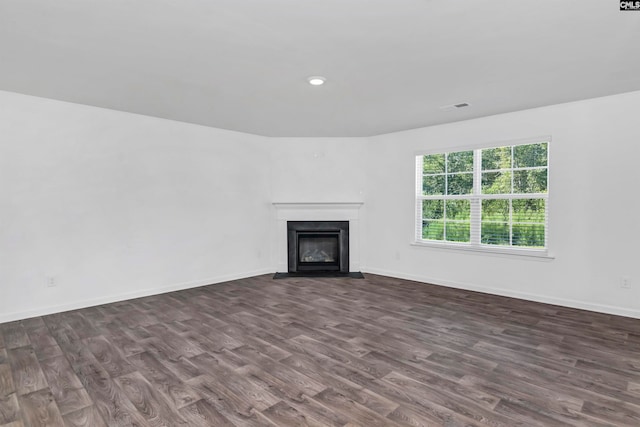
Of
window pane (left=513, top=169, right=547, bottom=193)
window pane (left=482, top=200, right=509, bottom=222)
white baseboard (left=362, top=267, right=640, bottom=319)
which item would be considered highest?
window pane (left=513, top=169, right=547, bottom=193)

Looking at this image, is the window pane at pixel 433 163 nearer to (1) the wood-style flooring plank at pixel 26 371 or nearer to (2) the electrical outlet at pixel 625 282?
(2) the electrical outlet at pixel 625 282

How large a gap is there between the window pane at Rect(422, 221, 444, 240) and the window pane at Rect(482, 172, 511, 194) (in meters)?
0.84

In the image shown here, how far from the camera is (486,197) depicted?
4.80 m

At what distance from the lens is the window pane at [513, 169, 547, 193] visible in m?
4.34

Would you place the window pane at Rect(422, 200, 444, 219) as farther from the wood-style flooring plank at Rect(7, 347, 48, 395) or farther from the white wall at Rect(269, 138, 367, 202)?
the wood-style flooring plank at Rect(7, 347, 48, 395)

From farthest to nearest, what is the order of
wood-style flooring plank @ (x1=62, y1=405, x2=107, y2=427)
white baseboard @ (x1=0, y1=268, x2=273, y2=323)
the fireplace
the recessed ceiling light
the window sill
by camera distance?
the fireplace
the window sill
white baseboard @ (x1=0, y1=268, x2=273, y2=323)
the recessed ceiling light
wood-style flooring plank @ (x1=62, y1=405, x2=107, y2=427)

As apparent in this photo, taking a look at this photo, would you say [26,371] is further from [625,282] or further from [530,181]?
[625,282]

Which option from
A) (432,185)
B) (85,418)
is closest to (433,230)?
(432,185)

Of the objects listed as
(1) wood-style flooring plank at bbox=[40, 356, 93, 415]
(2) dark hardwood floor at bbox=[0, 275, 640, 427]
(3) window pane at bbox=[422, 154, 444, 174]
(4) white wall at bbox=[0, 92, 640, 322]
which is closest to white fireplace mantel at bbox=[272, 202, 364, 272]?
(4) white wall at bbox=[0, 92, 640, 322]

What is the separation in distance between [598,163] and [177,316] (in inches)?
199

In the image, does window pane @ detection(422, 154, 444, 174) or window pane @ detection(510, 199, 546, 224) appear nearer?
window pane @ detection(510, 199, 546, 224)

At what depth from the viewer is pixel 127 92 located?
142 inches

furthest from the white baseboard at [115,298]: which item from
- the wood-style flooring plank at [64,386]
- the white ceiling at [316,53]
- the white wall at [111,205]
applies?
the white ceiling at [316,53]

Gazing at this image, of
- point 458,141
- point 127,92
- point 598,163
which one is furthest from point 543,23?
point 127,92
